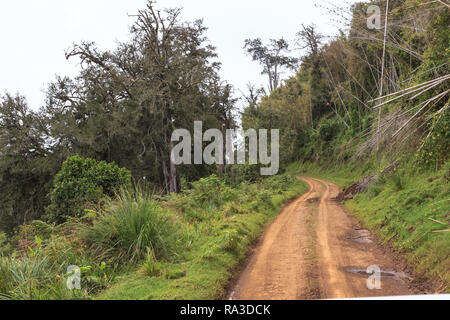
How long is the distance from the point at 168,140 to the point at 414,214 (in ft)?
51.8

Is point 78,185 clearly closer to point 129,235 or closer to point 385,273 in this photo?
point 129,235

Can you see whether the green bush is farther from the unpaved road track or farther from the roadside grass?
the unpaved road track

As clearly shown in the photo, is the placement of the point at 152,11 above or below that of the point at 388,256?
above

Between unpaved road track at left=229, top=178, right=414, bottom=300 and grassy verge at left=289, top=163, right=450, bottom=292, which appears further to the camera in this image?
grassy verge at left=289, top=163, right=450, bottom=292

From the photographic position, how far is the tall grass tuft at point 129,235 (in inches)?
251

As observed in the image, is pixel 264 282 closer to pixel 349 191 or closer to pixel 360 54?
pixel 349 191

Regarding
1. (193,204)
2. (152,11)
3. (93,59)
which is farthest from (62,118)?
(193,204)

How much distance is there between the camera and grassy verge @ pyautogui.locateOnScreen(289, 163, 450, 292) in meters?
6.12

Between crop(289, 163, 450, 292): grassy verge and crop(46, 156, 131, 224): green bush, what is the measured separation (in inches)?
379

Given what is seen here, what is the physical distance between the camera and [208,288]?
5422 millimetres

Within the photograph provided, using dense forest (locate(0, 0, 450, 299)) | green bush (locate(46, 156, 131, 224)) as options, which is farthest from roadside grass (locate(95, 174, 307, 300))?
green bush (locate(46, 156, 131, 224))
